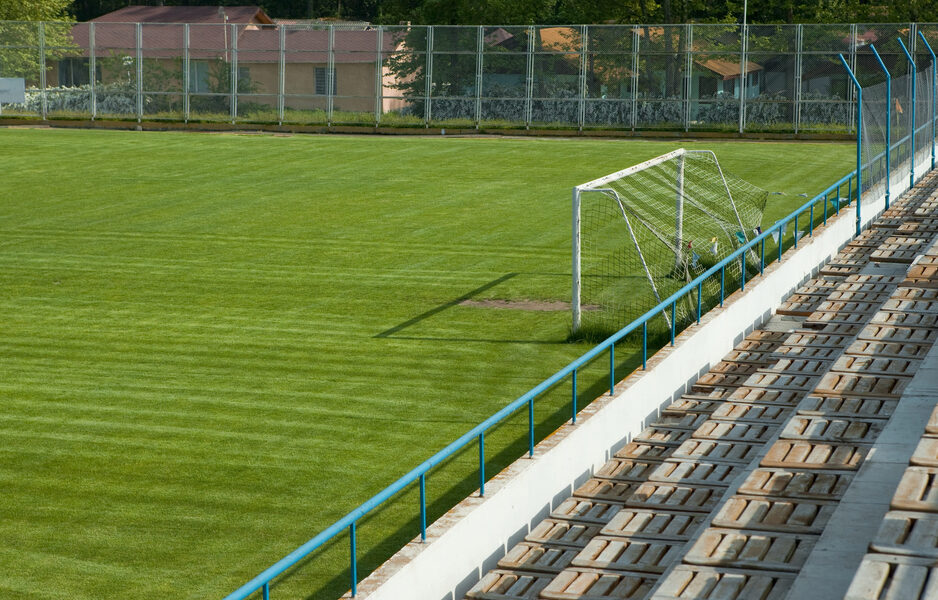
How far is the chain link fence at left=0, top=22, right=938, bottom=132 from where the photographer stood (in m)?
43.5

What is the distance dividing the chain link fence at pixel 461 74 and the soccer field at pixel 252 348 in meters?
7.83

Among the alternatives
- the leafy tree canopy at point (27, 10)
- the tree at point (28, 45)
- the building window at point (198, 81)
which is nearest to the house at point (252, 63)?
the building window at point (198, 81)

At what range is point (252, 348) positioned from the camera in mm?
17625

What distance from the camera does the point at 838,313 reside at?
17.3 meters

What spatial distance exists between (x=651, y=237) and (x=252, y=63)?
100 ft

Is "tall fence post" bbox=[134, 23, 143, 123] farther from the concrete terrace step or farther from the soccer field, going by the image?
the concrete terrace step

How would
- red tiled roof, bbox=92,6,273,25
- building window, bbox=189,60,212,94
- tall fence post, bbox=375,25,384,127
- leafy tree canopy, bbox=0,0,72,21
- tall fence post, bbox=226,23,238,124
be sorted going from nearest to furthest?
tall fence post, bbox=375,25,384,127
tall fence post, bbox=226,23,238,124
building window, bbox=189,60,212,94
leafy tree canopy, bbox=0,0,72,21
red tiled roof, bbox=92,6,273,25

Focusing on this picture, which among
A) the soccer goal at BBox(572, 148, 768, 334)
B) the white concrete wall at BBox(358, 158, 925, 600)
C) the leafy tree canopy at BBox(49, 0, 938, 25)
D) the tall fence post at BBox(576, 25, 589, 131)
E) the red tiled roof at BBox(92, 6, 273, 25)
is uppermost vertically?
the red tiled roof at BBox(92, 6, 273, 25)

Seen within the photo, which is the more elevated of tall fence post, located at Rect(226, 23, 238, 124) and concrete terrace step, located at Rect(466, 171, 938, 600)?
tall fence post, located at Rect(226, 23, 238, 124)

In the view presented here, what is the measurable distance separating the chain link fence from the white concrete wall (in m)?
27.4

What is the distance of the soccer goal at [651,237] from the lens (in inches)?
746

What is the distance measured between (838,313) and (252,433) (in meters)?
8.70

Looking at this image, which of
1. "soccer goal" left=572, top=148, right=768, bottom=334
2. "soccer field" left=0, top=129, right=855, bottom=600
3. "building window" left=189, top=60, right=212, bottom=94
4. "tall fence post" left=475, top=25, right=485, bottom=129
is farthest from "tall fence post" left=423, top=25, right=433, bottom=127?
"soccer goal" left=572, top=148, right=768, bottom=334

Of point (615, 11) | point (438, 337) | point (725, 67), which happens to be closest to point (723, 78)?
point (725, 67)
